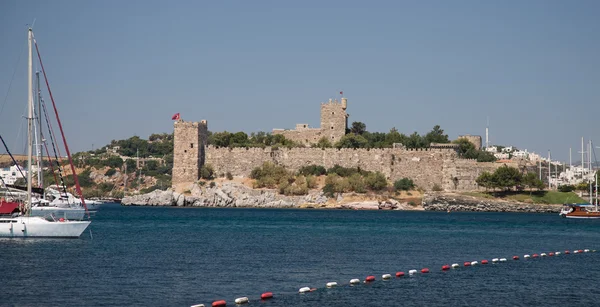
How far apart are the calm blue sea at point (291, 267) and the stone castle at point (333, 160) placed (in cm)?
2205

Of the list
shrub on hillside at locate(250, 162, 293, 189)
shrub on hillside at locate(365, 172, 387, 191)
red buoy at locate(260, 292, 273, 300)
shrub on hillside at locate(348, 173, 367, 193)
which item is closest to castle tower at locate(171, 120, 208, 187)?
shrub on hillside at locate(250, 162, 293, 189)

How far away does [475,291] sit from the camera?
66.4 ft

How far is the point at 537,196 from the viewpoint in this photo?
6197cm

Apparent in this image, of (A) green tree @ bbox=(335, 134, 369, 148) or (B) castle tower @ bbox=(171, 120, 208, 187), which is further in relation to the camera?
(A) green tree @ bbox=(335, 134, 369, 148)

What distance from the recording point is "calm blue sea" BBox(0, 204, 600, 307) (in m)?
18.9

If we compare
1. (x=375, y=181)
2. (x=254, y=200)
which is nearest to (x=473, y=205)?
(x=375, y=181)

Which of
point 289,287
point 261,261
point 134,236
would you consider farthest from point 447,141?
point 289,287

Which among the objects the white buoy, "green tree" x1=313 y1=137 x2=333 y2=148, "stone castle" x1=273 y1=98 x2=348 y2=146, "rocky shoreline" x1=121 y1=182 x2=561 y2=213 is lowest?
the white buoy

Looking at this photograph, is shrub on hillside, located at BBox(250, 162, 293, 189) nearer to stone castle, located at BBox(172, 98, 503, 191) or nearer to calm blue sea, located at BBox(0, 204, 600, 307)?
stone castle, located at BBox(172, 98, 503, 191)

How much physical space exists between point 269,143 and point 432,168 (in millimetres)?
14413

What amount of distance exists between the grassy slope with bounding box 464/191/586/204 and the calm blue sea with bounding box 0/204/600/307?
21.1 metres

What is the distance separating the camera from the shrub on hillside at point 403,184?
62.7 metres

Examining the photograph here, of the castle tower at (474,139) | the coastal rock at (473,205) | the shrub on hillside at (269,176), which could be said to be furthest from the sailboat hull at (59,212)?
the castle tower at (474,139)

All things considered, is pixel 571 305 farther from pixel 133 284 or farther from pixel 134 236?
pixel 134 236
